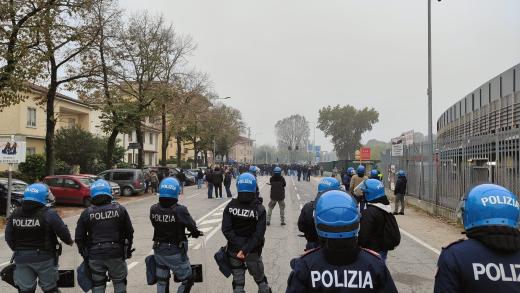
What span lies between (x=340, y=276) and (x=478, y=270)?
688mm

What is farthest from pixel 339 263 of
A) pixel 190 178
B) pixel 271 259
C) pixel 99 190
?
pixel 190 178

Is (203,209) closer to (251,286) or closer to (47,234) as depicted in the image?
(251,286)

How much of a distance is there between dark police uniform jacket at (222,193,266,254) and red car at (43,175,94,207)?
1777 cm

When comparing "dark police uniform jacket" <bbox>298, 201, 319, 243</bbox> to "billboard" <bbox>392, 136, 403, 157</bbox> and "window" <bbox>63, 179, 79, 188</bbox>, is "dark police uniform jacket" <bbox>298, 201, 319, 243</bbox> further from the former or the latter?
"billboard" <bbox>392, 136, 403, 157</bbox>

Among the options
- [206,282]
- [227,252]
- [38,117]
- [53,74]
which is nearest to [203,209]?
[53,74]

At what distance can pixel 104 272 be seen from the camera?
542cm

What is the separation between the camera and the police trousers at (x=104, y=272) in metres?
5.35

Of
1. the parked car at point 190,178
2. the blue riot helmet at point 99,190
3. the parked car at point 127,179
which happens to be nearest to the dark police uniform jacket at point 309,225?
the blue riot helmet at point 99,190

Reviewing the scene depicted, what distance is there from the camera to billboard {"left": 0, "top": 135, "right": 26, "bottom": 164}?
1541 cm

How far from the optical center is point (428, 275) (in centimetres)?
820

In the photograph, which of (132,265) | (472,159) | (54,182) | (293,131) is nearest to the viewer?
(132,265)

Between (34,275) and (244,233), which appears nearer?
(34,275)

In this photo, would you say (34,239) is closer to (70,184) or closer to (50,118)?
(50,118)

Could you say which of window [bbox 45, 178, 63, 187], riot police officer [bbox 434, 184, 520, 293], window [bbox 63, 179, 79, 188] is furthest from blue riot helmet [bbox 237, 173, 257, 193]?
window [bbox 45, 178, 63, 187]
